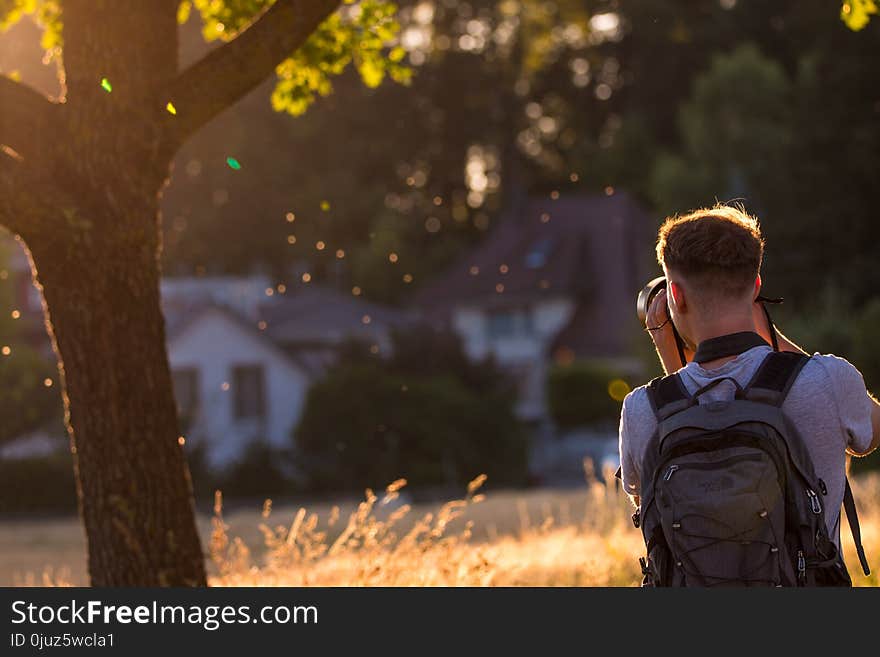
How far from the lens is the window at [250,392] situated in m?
48.2

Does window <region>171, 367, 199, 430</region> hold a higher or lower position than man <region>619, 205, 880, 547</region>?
higher

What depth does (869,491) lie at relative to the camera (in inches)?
602

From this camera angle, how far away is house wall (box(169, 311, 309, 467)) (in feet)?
154

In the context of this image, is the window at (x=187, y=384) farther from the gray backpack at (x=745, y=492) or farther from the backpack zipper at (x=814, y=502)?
the backpack zipper at (x=814, y=502)

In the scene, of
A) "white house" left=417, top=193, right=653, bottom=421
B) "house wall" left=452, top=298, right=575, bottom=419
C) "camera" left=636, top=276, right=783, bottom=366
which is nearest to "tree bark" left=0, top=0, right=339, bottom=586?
"camera" left=636, top=276, right=783, bottom=366

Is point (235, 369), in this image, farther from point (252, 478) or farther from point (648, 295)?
point (648, 295)

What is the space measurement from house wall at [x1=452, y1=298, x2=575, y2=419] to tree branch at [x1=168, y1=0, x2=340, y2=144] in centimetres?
4973

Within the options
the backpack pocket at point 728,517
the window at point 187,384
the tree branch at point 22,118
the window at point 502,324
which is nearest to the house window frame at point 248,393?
the window at point 187,384

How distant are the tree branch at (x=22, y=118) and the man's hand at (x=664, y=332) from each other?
Answer: 12.6ft

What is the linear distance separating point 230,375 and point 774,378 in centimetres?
4450

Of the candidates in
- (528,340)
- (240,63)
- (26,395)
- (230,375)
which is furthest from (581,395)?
(240,63)

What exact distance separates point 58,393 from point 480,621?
3395 centimetres

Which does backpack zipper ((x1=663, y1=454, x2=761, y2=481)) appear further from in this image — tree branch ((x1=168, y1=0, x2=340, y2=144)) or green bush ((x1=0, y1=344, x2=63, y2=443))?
green bush ((x1=0, y1=344, x2=63, y2=443))

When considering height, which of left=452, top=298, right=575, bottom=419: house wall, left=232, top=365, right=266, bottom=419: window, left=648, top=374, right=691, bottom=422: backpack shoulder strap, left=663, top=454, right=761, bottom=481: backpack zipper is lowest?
left=663, top=454, right=761, bottom=481: backpack zipper
